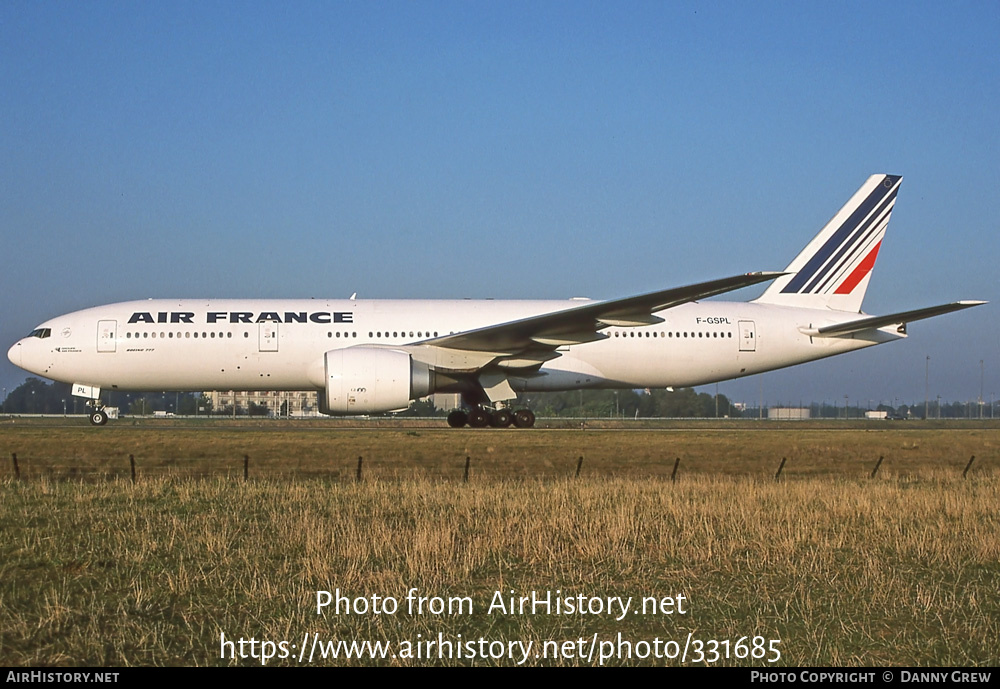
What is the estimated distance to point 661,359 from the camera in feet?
90.8

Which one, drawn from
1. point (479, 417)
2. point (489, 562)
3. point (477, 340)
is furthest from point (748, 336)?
point (489, 562)

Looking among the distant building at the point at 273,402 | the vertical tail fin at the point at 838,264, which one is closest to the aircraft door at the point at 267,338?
the vertical tail fin at the point at 838,264

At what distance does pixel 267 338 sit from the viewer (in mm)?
25500

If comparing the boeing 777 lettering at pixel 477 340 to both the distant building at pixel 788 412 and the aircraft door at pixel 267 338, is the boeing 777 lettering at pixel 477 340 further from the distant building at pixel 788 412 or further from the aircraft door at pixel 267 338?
the distant building at pixel 788 412

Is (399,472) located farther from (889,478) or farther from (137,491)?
(889,478)

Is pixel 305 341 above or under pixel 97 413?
above

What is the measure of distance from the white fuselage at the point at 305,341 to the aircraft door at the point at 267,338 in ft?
0.09

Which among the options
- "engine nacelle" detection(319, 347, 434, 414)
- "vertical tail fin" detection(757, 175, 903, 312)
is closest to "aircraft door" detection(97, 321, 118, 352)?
"engine nacelle" detection(319, 347, 434, 414)

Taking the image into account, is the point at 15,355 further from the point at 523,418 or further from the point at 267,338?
the point at 523,418

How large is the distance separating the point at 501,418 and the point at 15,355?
1318 centimetres

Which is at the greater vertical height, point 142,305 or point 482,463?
point 142,305

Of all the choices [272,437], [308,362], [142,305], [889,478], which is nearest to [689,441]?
[889,478]

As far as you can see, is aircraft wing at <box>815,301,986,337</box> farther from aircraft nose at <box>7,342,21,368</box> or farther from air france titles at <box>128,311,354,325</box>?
aircraft nose at <box>7,342,21,368</box>
